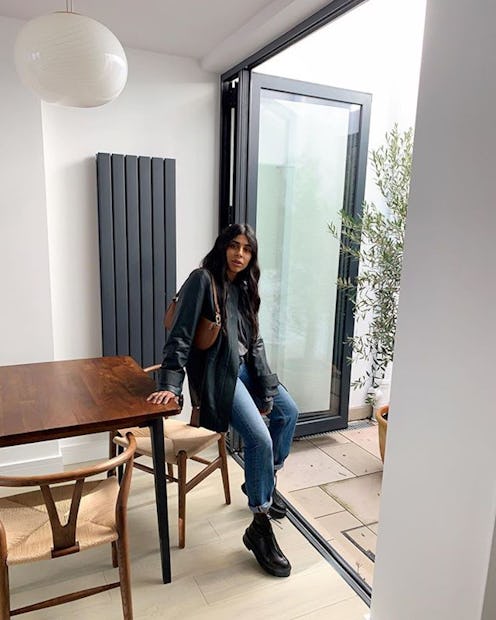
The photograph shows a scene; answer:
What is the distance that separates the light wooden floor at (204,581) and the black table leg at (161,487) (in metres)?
0.10

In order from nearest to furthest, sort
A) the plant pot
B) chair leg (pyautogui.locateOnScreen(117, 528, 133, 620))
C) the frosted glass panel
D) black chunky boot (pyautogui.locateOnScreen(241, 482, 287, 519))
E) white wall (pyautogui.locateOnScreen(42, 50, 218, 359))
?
chair leg (pyautogui.locateOnScreen(117, 528, 133, 620)) → black chunky boot (pyautogui.locateOnScreen(241, 482, 287, 519)) → white wall (pyautogui.locateOnScreen(42, 50, 218, 359)) → the plant pot → the frosted glass panel

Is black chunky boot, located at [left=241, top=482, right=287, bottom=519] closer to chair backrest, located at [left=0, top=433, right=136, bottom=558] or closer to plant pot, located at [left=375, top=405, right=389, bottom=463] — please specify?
plant pot, located at [left=375, top=405, right=389, bottom=463]

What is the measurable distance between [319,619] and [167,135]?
2.49m

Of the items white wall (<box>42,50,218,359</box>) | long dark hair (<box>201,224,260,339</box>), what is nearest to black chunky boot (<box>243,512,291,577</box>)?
long dark hair (<box>201,224,260,339</box>)

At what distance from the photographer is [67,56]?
1.28 metres

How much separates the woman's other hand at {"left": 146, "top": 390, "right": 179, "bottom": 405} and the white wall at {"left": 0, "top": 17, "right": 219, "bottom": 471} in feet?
3.62

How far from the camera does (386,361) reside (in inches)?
121

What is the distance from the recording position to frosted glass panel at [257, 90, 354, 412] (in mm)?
2969

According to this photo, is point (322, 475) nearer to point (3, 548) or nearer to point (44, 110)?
point (3, 548)

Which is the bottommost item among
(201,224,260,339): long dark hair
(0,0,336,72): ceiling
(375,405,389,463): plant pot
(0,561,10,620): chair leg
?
(375,405,389,463): plant pot

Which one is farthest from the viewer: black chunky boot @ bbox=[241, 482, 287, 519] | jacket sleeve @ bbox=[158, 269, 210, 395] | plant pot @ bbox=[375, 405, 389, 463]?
plant pot @ bbox=[375, 405, 389, 463]

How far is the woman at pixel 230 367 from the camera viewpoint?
78.2 inches

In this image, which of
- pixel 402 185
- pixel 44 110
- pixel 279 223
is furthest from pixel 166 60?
pixel 402 185

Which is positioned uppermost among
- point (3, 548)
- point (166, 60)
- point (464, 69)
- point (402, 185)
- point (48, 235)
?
point (166, 60)
